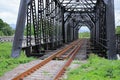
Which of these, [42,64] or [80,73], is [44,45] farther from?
[80,73]

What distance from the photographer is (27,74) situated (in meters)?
11.2

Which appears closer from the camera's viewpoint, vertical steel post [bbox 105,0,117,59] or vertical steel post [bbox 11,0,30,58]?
vertical steel post [bbox 11,0,30,58]

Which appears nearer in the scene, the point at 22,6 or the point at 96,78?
the point at 96,78

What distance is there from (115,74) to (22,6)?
28.3 ft

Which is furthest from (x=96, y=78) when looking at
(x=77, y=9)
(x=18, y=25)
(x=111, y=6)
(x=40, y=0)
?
(x=77, y=9)

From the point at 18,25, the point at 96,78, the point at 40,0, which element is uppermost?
the point at 40,0

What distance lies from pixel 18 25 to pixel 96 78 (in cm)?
861

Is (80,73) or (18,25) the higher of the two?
(18,25)

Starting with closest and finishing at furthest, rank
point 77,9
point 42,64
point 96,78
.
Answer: point 96,78 < point 42,64 < point 77,9

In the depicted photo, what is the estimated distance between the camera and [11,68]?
1311 cm

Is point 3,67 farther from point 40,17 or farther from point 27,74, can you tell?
point 40,17

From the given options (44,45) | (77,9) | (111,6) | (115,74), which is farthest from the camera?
(77,9)

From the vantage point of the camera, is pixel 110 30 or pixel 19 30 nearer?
pixel 19 30

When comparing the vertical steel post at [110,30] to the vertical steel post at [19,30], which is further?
the vertical steel post at [110,30]
